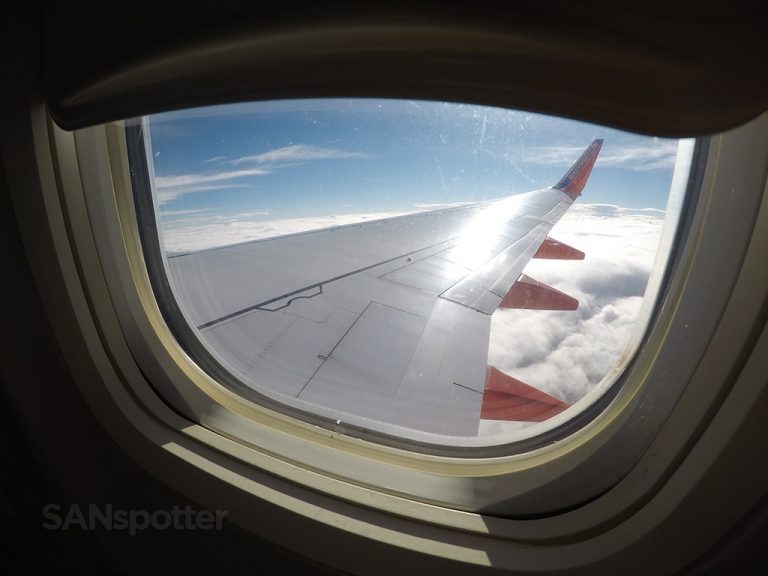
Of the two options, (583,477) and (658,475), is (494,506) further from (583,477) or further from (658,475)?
(658,475)

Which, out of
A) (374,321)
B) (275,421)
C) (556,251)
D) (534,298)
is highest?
(556,251)

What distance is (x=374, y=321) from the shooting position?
146 cm

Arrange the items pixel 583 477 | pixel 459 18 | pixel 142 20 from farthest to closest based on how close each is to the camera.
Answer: pixel 583 477 → pixel 142 20 → pixel 459 18

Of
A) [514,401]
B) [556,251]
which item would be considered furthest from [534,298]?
[514,401]

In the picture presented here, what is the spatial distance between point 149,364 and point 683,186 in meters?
1.26

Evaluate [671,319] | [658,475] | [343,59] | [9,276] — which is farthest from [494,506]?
[9,276]

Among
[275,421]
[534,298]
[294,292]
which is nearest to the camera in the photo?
[275,421]

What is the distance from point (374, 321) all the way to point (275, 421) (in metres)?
0.53

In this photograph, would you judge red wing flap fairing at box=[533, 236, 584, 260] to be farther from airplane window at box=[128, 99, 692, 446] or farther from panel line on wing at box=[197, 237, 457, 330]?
panel line on wing at box=[197, 237, 457, 330]

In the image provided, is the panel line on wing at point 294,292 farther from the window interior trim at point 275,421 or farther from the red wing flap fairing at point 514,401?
the red wing flap fairing at point 514,401

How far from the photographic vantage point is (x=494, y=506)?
803 mm

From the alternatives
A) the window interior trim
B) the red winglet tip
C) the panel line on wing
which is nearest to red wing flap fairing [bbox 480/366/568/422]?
the window interior trim

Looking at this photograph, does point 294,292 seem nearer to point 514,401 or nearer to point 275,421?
point 275,421

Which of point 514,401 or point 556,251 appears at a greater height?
point 556,251
